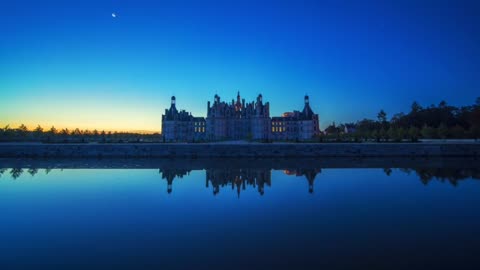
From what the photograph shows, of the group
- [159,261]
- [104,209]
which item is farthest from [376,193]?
[104,209]

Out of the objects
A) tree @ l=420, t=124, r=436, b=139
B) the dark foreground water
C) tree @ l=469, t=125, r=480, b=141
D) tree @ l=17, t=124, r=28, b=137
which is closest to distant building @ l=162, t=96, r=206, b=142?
tree @ l=17, t=124, r=28, b=137

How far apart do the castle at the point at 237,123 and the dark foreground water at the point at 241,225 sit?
Result: 5632 centimetres

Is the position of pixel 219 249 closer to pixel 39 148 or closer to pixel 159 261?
pixel 159 261

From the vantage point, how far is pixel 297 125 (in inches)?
2852

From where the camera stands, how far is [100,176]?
53.9 feet

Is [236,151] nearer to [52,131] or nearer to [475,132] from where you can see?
[475,132]

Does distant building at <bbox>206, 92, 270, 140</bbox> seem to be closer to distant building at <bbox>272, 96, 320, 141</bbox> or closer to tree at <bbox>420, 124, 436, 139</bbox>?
Result: distant building at <bbox>272, 96, 320, 141</bbox>

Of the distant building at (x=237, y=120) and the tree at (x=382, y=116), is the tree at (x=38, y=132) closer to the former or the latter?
the distant building at (x=237, y=120)

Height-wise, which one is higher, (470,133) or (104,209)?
(470,133)

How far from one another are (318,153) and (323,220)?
72.8 ft

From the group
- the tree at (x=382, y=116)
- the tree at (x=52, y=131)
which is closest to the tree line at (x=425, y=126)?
the tree at (x=382, y=116)

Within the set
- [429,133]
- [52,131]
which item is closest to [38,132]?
[52,131]

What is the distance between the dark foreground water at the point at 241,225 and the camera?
5469mm

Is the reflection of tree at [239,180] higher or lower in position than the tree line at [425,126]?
lower
